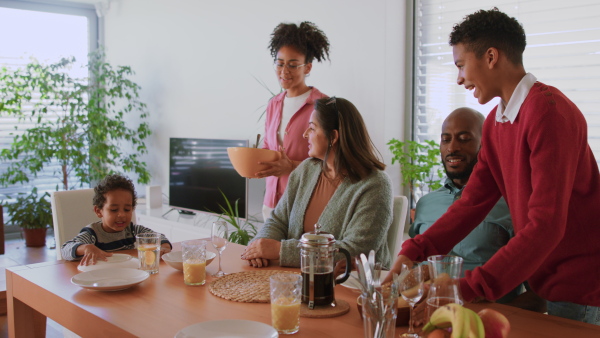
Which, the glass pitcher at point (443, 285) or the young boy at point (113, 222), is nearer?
the glass pitcher at point (443, 285)

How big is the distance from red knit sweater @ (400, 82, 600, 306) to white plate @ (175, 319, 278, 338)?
0.47 metres

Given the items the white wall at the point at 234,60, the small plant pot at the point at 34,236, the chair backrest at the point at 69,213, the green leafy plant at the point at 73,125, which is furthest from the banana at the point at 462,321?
the small plant pot at the point at 34,236

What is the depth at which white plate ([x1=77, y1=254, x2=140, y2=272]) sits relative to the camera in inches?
76.1

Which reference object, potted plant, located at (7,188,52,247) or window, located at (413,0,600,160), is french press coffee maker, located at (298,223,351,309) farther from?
potted plant, located at (7,188,52,247)

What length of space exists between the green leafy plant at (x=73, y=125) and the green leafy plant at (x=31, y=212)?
21cm

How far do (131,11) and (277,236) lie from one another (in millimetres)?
4219

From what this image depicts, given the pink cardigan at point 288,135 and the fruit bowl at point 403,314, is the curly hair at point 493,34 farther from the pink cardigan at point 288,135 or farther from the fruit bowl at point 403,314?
the pink cardigan at point 288,135

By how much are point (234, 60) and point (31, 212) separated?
2505mm

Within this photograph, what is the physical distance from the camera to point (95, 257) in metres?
1.97

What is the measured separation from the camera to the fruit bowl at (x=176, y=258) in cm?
193

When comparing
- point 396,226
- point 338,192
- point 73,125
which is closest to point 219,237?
point 338,192

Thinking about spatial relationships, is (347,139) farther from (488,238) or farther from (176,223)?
(176,223)

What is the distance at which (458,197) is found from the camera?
220 cm

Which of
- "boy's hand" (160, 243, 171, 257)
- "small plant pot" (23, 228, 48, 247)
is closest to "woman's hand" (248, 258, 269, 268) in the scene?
"boy's hand" (160, 243, 171, 257)
